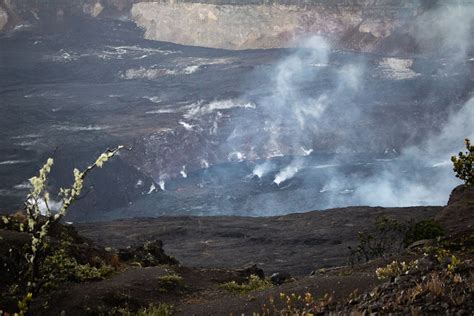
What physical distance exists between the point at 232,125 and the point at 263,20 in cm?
3735

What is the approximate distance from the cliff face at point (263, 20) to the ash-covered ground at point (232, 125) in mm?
4322

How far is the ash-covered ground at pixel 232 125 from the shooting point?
58812 mm

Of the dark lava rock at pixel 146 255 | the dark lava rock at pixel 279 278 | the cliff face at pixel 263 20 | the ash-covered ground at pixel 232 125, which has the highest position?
the cliff face at pixel 263 20

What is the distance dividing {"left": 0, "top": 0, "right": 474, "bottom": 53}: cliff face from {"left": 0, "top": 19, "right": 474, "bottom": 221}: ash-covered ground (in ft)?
14.2

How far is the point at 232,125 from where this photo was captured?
74500mm

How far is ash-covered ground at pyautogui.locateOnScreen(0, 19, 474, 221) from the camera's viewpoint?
58.8 metres

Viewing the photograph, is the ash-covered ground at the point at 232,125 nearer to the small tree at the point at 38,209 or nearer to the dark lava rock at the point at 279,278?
the dark lava rock at the point at 279,278

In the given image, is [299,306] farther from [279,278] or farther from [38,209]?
[279,278]

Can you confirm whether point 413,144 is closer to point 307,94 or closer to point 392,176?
point 392,176

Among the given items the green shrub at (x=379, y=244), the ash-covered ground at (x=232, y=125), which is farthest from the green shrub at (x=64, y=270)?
the ash-covered ground at (x=232, y=125)

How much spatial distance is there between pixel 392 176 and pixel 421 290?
59064 millimetres

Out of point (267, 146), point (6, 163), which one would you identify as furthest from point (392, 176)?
point (6, 163)

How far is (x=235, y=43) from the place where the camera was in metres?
107

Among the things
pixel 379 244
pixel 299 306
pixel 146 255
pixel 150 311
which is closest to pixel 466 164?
pixel 379 244
